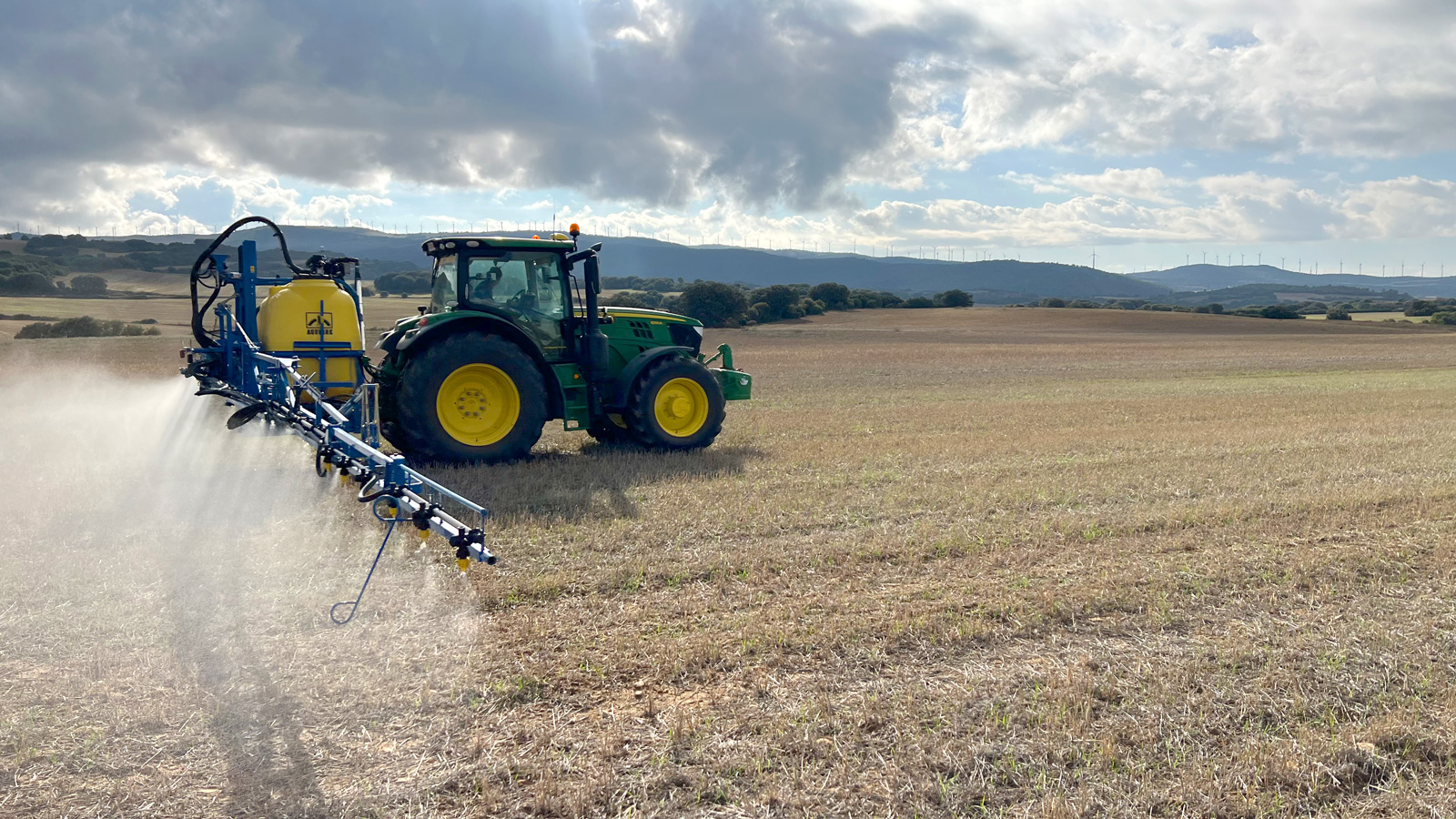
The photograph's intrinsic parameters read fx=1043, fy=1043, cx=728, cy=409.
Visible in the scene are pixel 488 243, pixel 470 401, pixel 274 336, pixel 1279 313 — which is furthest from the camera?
pixel 1279 313

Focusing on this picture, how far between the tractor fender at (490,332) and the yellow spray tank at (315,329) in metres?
0.52

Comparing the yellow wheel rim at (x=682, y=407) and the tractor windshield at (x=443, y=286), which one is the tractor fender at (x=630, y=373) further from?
the tractor windshield at (x=443, y=286)

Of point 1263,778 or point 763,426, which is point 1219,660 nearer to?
point 1263,778

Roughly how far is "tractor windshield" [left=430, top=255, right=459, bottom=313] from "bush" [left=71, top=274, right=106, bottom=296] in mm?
50777

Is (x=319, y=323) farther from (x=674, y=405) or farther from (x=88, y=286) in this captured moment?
(x=88, y=286)

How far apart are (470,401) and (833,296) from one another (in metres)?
62.3

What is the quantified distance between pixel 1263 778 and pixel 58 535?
726cm

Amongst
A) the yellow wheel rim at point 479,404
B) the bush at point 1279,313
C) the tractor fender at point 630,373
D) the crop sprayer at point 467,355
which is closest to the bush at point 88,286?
the crop sprayer at point 467,355

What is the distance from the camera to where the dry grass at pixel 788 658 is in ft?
12.4

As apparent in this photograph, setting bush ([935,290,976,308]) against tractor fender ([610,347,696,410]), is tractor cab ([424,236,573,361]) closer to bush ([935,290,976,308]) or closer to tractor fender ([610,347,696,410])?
tractor fender ([610,347,696,410])

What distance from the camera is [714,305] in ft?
182

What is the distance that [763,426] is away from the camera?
13867mm

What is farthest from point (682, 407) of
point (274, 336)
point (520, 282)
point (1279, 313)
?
point (1279, 313)

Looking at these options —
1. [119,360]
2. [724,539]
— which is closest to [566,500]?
[724,539]
